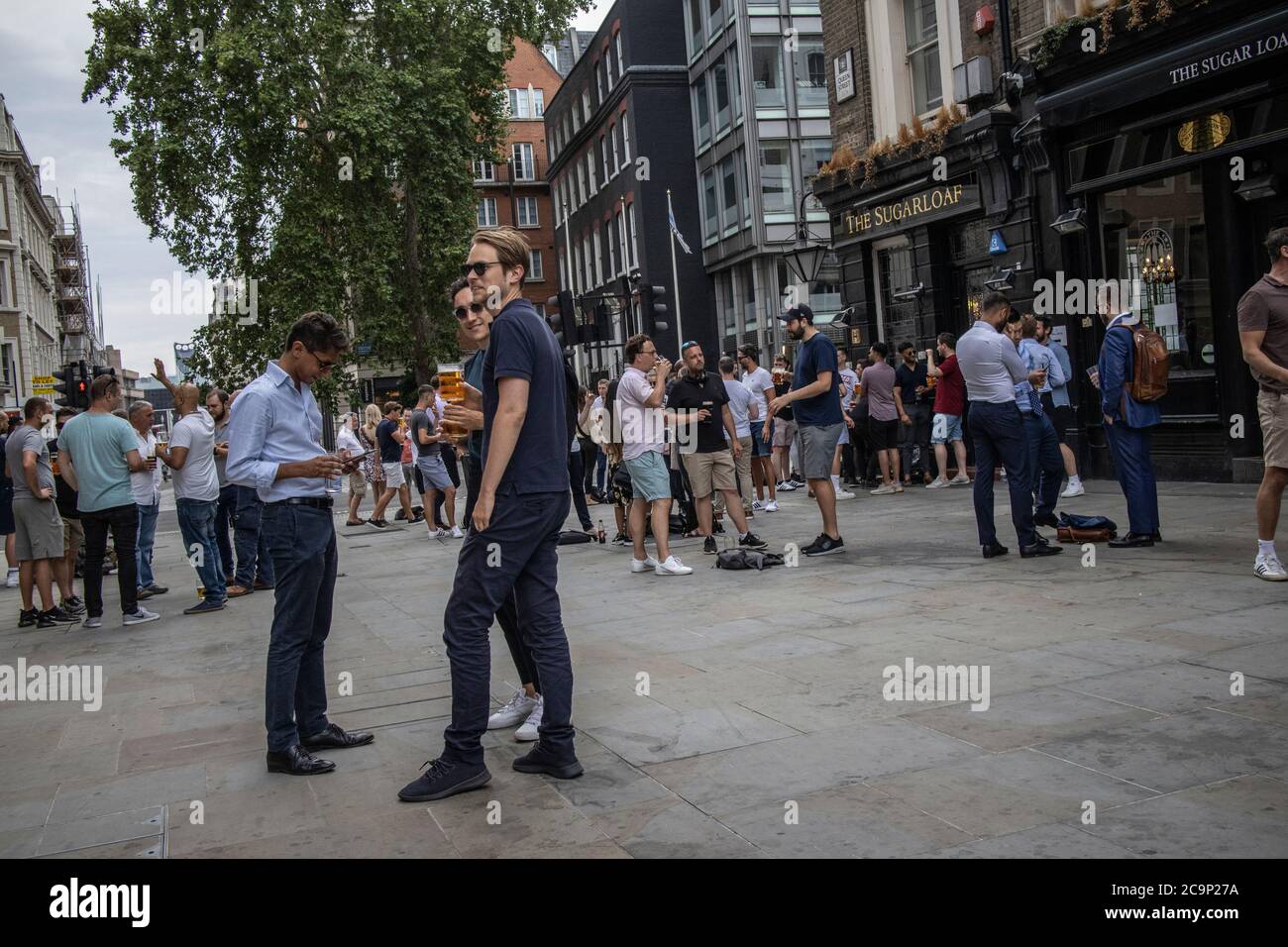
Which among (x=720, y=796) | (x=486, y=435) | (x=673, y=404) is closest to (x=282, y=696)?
(x=486, y=435)

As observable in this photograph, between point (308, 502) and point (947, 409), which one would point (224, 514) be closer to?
point (308, 502)

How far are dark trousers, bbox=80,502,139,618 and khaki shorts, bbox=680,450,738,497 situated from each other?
4.86 metres

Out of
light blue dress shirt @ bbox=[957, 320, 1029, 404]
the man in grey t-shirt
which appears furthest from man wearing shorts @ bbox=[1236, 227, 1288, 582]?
the man in grey t-shirt

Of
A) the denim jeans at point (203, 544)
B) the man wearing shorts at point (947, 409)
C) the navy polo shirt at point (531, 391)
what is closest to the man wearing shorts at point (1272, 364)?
the navy polo shirt at point (531, 391)

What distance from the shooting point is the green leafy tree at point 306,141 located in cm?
3084

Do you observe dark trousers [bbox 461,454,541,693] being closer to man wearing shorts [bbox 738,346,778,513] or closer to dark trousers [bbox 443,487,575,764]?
dark trousers [bbox 443,487,575,764]

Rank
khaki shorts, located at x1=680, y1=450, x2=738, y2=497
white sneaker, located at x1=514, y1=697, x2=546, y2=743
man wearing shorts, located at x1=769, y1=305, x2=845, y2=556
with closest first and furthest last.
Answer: white sneaker, located at x1=514, y1=697, x2=546, y2=743 → man wearing shorts, located at x1=769, y1=305, x2=845, y2=556 → khaki shorts, located at x1=680, y1=450, x2=738, y2=497

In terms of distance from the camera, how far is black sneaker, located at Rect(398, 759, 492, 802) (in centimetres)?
421

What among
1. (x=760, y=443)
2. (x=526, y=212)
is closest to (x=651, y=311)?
(x=760, y=443)

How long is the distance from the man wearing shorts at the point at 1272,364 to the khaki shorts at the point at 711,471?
4.55 metres

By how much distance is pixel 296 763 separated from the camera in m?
4.68

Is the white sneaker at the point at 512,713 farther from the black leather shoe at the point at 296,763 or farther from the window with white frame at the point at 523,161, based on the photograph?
the window with white frame at the point at 523,161

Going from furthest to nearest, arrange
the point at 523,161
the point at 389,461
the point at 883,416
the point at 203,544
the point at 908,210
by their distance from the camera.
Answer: the point at 523,161, the point at 389,461, the point at 908,210, the point at 883,416, the point at 203,544

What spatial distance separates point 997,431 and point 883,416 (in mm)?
6595
